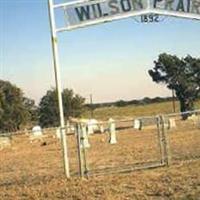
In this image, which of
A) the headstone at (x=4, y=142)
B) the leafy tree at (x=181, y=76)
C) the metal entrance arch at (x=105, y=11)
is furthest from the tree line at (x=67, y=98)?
the metal entrance arch at (x=105, y=11)

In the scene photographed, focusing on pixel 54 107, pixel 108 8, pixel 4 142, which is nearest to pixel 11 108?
pixel 54 107

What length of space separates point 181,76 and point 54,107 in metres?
15.6

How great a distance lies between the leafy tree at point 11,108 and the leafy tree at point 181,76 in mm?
16721

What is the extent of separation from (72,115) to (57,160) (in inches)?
2207

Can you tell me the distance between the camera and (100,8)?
53.8 ft

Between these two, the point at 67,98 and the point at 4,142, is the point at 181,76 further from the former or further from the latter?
the point at 4,142

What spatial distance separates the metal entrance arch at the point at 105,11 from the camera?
15766 mm

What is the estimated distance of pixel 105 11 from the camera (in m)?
16.4

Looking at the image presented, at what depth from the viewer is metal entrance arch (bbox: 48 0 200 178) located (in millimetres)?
15766

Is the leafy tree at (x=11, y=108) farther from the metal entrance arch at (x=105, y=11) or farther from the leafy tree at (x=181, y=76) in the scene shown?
the metal entrance arch at (x=105, y=11)

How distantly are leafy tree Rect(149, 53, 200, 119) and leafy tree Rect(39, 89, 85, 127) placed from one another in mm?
10071

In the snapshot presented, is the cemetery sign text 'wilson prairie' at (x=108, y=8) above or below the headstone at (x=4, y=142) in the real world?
above

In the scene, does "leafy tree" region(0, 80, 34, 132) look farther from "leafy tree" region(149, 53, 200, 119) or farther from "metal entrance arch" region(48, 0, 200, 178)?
"metal entrance arch" region(48, 0, 200, 178)

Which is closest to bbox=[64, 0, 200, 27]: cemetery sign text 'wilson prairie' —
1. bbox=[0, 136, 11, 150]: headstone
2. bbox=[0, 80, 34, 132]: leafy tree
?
bbox=[0, 136, 11, 150]: headstone
